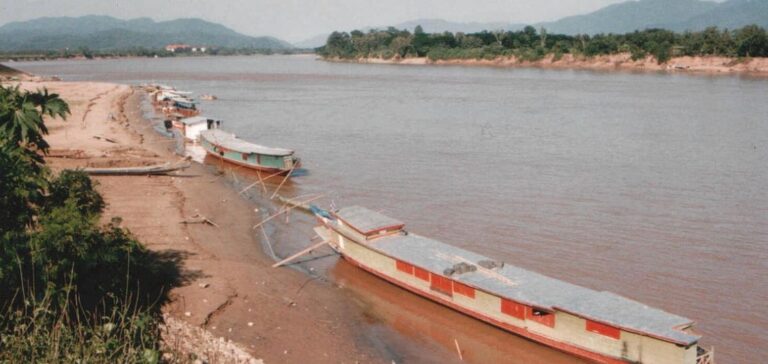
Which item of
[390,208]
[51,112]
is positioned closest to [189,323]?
[51,112]

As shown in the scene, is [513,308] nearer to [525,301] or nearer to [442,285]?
[525,301]

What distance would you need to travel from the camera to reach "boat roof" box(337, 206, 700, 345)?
41.0 ft

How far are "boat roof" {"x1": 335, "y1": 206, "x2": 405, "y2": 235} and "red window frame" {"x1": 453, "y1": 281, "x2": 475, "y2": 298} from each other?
12.3ft

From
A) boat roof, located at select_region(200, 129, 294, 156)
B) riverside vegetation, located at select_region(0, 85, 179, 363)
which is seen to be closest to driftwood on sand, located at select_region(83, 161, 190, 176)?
boat roof, located at select_region(200, 129, 294, 156)

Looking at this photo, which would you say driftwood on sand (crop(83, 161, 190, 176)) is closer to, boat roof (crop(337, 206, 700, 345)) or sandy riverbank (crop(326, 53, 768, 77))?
boat roof (crop(337, 206, 700, 345))

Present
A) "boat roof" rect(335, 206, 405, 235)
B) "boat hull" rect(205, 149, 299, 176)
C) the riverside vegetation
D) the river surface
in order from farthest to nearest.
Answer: "boat hull" rect(205, 149, 299, 176) < "boat roof" rect(335, 206, 405, 235) < the river surface < the riverside vegetation

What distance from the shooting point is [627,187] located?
2789 centimetres

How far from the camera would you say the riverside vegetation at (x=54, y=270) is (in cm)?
825

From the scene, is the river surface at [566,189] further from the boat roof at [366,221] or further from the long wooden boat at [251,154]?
the boat roof at [366,221]

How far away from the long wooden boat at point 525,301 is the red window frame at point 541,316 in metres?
0.02

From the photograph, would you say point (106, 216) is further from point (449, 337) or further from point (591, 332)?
point (591, 332)

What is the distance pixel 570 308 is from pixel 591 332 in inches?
26.0

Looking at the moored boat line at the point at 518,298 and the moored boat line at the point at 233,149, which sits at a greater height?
the moored boat line at the point at 233,149

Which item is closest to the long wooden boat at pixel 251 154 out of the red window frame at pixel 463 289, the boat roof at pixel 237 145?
the boat roof at pixel 237 145
